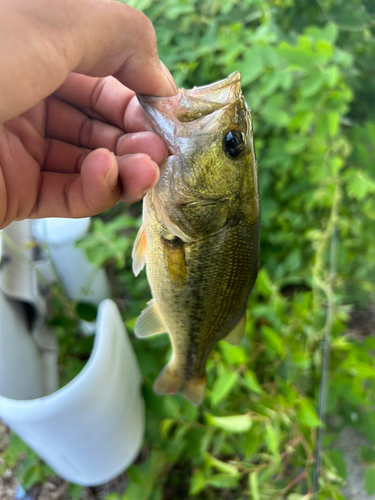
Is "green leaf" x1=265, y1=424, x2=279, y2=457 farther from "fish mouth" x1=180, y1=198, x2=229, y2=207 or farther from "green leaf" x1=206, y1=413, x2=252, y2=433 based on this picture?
"fish mouth" x1=180, y1=198, x2=229, y2=207

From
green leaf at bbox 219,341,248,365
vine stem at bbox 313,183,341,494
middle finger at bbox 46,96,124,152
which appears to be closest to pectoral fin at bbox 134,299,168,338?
green leaf at bbox 219,341,248,365

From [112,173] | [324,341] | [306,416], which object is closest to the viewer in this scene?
[112,173]

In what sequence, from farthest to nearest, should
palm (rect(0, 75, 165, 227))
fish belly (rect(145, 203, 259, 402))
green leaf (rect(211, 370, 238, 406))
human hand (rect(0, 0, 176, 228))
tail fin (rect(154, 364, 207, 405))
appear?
green leaf (rect(211, 370, 238, 406)) → tail fin (rect(154, 364, 207, 405)) → fish belly (rect(145, 203, 259, 402)) → palm (rect(0, 75, 165, 227)) → human hand (rect(0, 0, 176, 228))

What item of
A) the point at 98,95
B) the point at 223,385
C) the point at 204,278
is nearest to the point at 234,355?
the point at 223,385

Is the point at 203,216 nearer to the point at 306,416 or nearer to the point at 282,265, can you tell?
the point at 306,416

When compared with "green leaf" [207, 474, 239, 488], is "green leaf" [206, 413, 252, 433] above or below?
above

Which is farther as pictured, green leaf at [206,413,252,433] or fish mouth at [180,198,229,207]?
green leaf at [206,413,252,433]

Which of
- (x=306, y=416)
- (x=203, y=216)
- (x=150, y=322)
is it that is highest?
(x=203, y=216)

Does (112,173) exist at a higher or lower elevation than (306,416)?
higher

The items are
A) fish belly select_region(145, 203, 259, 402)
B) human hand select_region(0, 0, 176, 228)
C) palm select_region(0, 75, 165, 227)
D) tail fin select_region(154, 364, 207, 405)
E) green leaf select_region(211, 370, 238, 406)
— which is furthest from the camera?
green leaf select_region(211, 370, 238, 406)

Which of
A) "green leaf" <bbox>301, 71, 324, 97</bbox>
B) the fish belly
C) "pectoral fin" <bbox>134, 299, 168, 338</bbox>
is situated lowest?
"pectoral fin" <bbox>134, 299, 168, 338</bbox>
